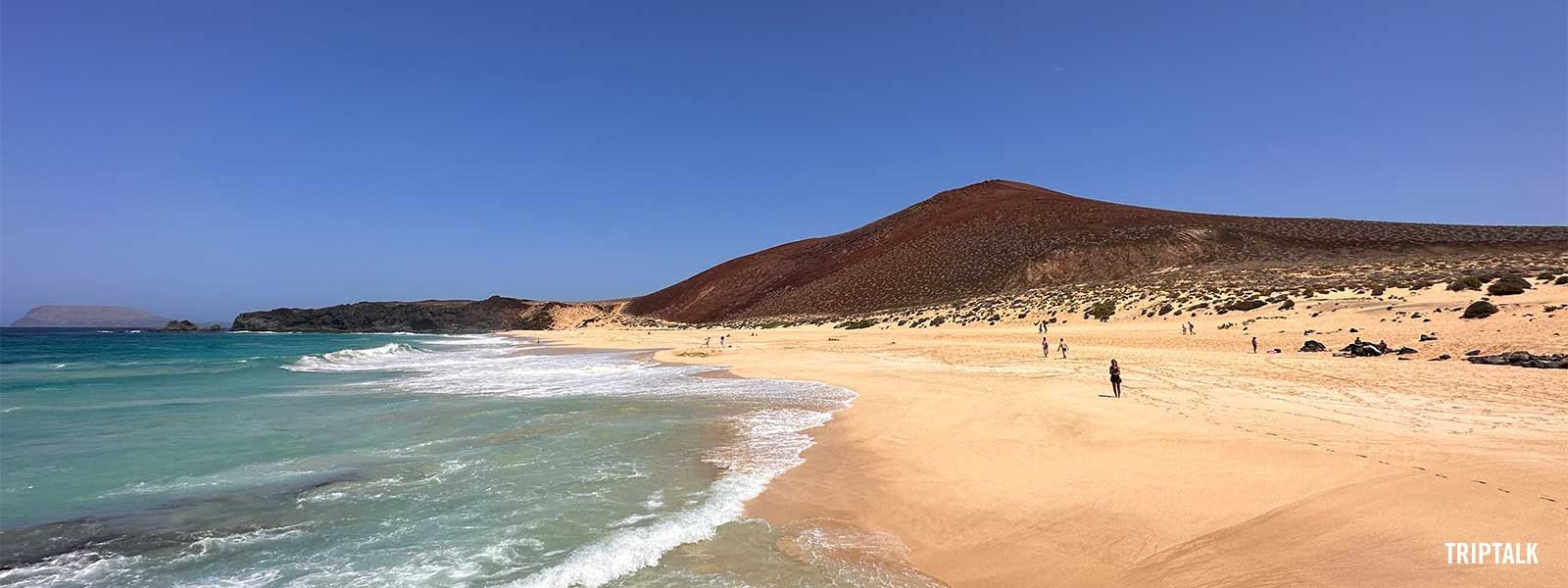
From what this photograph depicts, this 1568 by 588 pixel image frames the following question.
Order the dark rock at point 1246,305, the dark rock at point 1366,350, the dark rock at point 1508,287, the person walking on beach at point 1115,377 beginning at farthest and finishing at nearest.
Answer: the dark rock at point 1246,305 → the dark rock at point 1508,287 → the dark rock at point 1366,350 → the person walking on beach at point 1115,377

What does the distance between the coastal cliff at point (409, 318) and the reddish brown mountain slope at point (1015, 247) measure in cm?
2100

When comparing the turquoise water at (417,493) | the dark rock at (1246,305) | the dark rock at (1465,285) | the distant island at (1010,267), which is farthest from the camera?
the distant island at (1010,267)

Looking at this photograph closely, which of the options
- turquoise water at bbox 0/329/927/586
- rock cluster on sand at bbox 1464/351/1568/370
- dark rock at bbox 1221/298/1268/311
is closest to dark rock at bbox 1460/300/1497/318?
rock cluster on sand at bbox 1464/351/1568/370

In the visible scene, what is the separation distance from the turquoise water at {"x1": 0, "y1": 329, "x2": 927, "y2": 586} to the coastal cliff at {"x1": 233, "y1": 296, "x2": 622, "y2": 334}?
94.8 metres

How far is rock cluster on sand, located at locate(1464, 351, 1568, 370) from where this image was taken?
1281 centimetres

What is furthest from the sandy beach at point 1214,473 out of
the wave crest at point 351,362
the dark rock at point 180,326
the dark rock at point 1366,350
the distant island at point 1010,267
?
the dark rock at point 180,326

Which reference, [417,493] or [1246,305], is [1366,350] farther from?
[417,493]

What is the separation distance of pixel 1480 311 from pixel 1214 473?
1993 cm

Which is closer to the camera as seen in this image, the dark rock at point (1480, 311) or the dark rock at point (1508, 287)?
the dark rock at point (1480, 311)

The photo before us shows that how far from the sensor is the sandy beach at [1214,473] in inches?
182

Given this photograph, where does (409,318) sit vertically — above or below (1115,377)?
above

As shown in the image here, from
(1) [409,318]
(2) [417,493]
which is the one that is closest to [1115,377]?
(2) [417,493]

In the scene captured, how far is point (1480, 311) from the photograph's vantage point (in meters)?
18.6

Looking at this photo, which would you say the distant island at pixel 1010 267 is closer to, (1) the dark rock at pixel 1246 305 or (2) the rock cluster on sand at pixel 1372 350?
(1) the dark rock at pixel 1246 305
